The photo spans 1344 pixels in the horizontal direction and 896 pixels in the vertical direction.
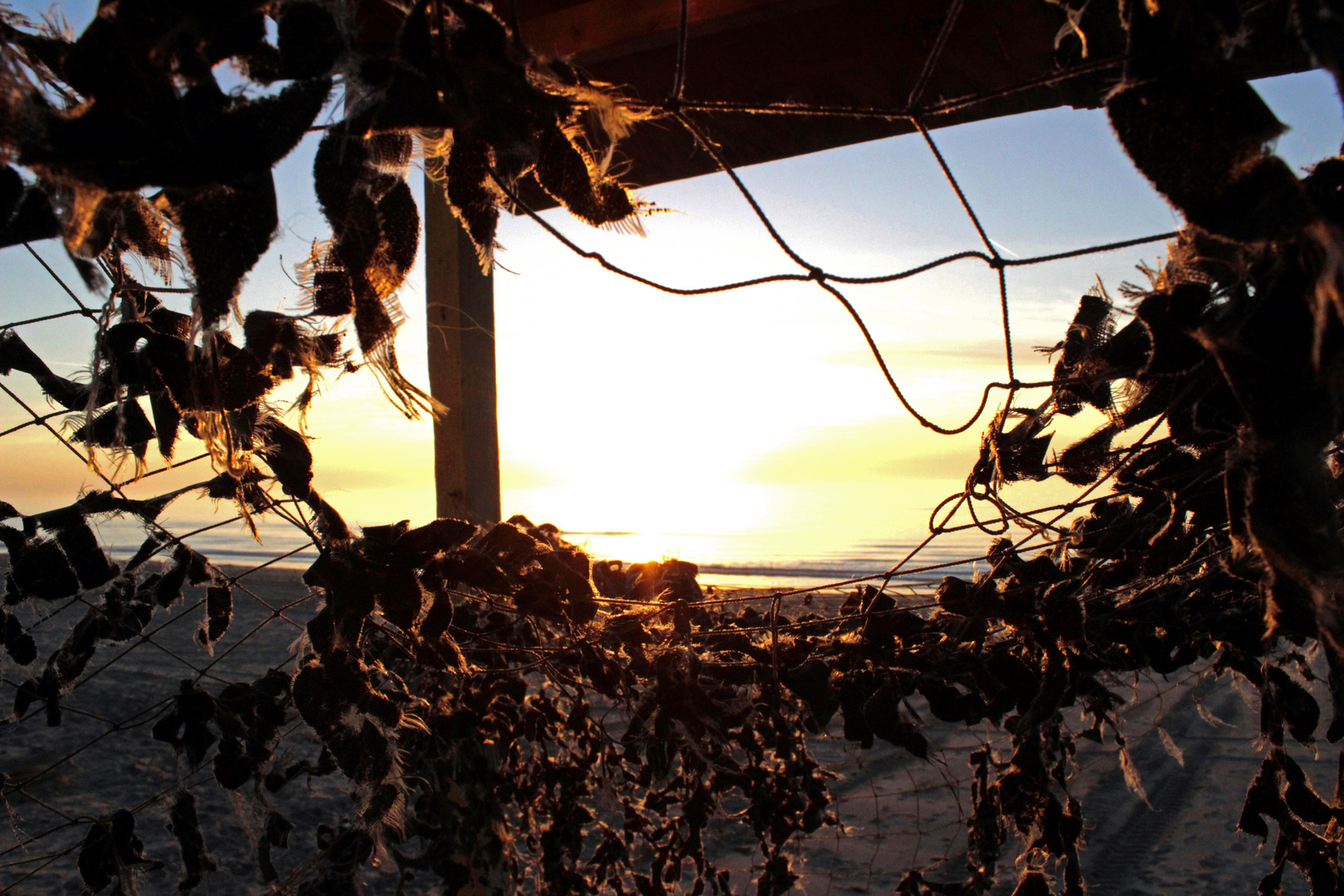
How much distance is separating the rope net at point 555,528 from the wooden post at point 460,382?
0.54 meters

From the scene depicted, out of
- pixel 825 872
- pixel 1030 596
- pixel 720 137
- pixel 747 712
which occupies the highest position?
pixel 720 137

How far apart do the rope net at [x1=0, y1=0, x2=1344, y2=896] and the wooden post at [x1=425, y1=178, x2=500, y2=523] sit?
1.78 ft

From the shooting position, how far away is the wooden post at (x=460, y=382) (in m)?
2.31

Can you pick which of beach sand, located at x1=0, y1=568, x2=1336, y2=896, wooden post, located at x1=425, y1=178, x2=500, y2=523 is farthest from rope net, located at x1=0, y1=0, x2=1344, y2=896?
beach sand, located at x1=0, y1=568, x2=1336, y2=896

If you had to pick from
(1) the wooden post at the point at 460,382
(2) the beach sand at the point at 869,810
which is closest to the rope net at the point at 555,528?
(1) the wooden post at the point at 460,382

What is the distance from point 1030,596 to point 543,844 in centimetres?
143

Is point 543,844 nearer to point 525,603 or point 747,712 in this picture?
point 747,712

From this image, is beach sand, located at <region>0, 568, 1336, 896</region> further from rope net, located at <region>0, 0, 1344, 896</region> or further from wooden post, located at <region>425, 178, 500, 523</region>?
rope net, located at <region>0, 0, 1344, 896</region>

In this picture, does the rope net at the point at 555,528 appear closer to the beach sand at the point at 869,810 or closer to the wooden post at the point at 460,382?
the wooden post at the point at 460,382

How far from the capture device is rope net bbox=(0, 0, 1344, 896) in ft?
1.80

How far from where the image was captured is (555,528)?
167 centimetres

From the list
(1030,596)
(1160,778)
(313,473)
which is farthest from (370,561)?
(1160,778)

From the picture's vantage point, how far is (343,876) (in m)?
1.19

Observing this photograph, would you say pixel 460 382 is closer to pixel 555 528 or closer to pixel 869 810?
pixel 555 528
